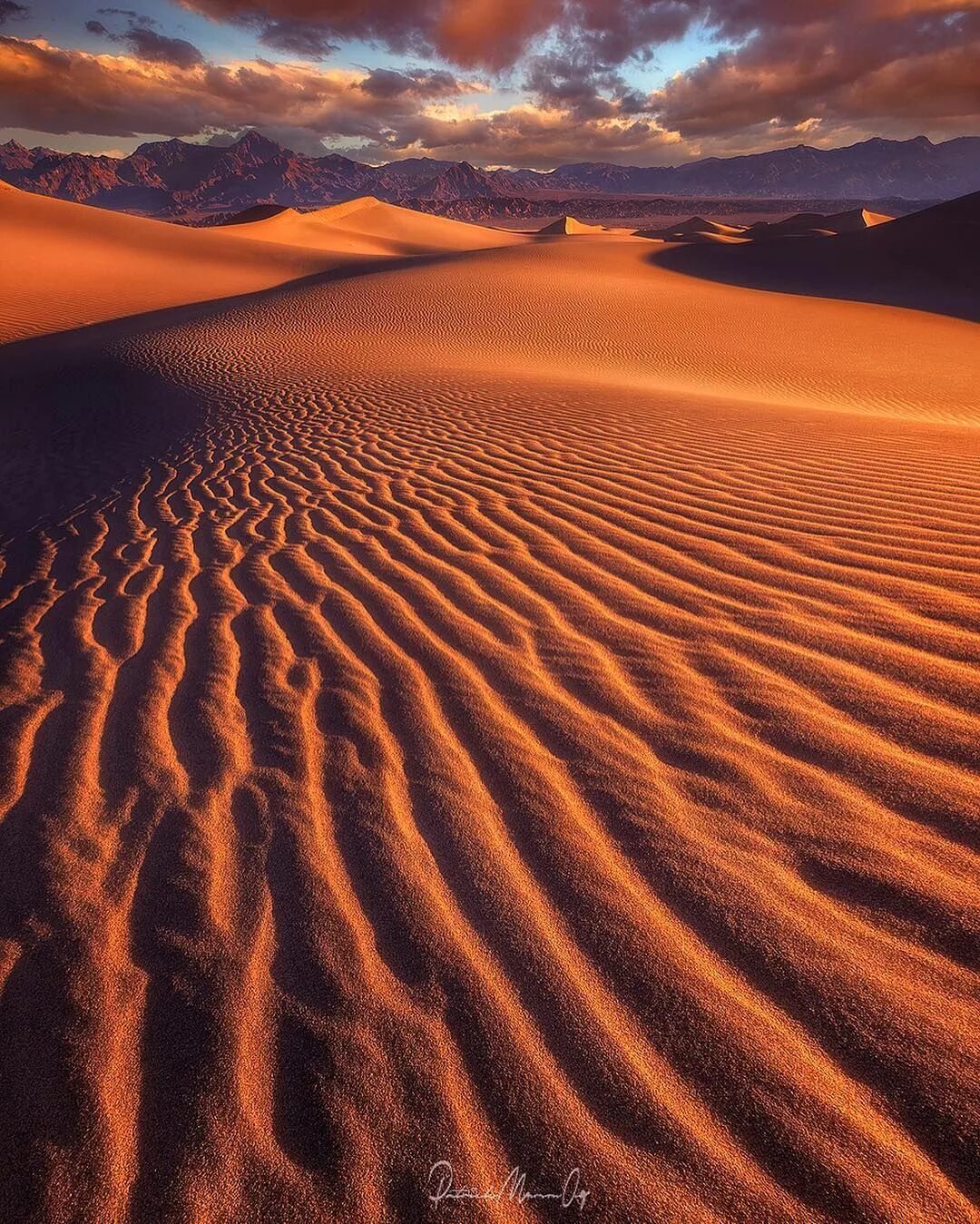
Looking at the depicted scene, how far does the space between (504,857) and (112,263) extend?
107 ft

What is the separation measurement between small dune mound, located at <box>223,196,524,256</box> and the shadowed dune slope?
69.8 ft

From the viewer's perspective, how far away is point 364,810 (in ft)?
6.72

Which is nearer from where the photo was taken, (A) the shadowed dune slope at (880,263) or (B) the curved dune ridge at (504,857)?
(B) the curved dune ridge at (504,857)

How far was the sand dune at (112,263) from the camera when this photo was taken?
65.3 feet

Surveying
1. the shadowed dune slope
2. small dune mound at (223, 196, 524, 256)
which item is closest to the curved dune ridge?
the shadowed dune slope

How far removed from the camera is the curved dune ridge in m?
1.25

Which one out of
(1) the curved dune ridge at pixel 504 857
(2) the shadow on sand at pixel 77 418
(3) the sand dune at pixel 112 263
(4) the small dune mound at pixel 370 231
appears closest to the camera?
(1) the curved dune ridge at pixel 504 857

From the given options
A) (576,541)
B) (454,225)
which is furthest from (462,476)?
(454,225)

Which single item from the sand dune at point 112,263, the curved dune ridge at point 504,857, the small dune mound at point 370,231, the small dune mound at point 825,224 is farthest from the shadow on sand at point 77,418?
the small dune mound at point 825,224

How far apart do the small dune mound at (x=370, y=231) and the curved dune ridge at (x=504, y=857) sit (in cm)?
4297

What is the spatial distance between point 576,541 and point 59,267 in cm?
2880

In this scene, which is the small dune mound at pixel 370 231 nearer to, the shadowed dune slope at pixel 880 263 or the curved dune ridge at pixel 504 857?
the shadowed dune slope at pixel 880 263

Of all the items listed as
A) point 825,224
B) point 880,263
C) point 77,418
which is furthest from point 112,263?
point 825,224

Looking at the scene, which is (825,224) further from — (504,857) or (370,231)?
(504,857)
